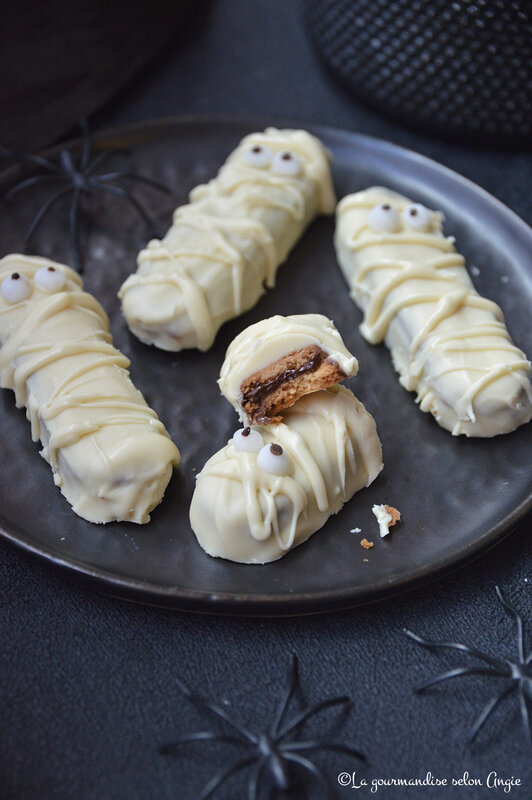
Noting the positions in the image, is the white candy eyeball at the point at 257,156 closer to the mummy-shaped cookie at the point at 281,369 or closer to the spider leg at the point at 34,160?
the spider leg at the point at 34,160

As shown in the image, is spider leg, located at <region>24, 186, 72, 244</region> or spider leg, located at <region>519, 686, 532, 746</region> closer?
spider leg, located at <region>519, 686, 532, 746</region>

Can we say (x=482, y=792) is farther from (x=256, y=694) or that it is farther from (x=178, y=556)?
(x=178, y=556)

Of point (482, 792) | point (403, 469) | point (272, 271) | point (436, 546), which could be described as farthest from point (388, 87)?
point (482, 792)

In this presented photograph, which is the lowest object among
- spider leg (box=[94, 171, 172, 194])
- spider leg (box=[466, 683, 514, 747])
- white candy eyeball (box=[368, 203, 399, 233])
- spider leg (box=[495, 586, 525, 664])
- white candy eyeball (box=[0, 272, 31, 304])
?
spider leg (box=[466, 683, 514, 747])

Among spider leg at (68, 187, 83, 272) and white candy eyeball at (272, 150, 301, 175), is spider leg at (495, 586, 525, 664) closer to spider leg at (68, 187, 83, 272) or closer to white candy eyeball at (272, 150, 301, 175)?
white candy eyeball at (272, 150, 301, 175)

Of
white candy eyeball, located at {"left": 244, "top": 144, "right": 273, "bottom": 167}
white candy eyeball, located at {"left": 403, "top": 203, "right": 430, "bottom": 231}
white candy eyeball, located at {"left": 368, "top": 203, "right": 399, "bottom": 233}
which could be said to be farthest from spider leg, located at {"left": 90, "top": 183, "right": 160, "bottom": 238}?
white candy eyeball, located at {"left": 403, "top": 203, "right": 430, "bottom": 231}

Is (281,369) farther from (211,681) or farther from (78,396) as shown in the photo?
(211,681)

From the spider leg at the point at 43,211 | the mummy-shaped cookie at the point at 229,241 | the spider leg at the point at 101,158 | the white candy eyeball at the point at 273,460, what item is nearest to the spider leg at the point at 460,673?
the white candy eyeball at the point at 273,460

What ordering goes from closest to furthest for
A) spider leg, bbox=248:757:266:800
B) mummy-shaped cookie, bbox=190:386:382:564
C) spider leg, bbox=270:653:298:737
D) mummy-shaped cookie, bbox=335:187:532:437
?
spider leg, bbox=248:757:266:800
spider leg, bbox=270:653:298:737
mummy-shaped cookie, bbox=190:386:382:564
mummy-shaped cookie, bbox=335:187:532:437
